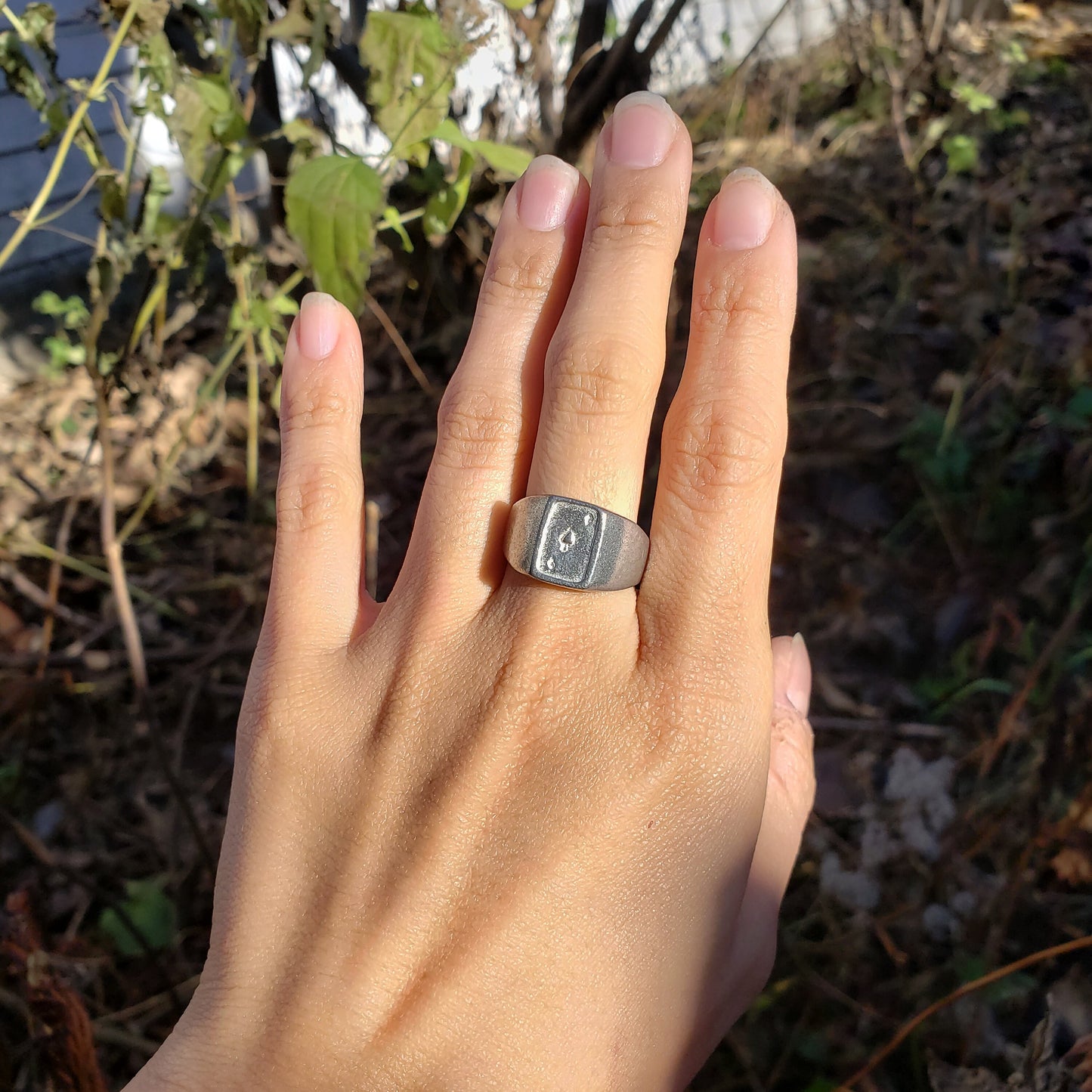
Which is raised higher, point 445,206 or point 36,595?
point 445,206

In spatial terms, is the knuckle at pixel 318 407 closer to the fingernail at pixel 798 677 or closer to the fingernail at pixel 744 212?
the fingernail at pixel 744 212

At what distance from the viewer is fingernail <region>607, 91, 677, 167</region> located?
128cm

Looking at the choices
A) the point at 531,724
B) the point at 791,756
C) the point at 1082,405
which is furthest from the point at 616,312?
the point at 1082,405

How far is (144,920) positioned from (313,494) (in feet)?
3.93

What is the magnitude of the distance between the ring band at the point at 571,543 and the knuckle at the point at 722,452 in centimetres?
14

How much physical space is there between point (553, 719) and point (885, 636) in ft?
4.53

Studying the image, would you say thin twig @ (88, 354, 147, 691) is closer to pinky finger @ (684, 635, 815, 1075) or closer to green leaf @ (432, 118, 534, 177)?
green leaf @ (432, 118, 534, 177)

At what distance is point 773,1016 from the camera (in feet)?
6.06

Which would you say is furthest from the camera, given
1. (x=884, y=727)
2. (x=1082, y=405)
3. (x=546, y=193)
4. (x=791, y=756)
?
(x=1082, y=405)

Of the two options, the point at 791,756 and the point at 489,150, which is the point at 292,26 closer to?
the point at 489,150

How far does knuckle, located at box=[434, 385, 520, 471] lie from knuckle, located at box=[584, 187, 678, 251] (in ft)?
0.98

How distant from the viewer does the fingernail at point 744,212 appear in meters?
1.26

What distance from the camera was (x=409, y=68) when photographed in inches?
56.7

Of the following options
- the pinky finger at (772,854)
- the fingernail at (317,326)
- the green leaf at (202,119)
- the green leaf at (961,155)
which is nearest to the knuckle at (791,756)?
the pinky finger at (772,854)
